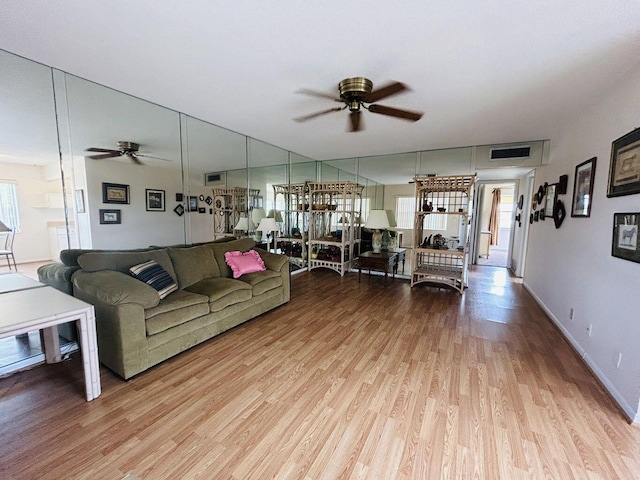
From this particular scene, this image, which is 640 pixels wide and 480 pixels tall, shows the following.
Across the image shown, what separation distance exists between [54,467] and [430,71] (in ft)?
12.0

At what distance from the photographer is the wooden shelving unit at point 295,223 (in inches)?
228

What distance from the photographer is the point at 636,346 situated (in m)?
1.81

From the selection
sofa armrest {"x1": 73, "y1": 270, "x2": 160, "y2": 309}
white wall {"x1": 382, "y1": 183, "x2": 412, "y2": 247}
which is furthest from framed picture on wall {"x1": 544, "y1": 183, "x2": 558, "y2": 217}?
sofa armrest {"x1": 73, "y1": 270, "x2": 160, "y2": 309}

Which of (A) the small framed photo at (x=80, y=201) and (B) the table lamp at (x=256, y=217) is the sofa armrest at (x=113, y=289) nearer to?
(A) the small framed photo at (x=80, y=201)

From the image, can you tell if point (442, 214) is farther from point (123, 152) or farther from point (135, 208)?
point (123, 152)

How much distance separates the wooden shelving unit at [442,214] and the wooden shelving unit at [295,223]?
2326 mm

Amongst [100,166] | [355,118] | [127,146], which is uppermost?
[355,118]

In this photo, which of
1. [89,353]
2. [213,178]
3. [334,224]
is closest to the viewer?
[89,353]

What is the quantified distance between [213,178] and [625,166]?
449 centimetres

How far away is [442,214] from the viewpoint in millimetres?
4879

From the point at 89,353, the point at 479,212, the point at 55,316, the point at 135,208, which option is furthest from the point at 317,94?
the point at 479,212

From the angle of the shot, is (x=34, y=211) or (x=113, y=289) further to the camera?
(x=34, y=211)

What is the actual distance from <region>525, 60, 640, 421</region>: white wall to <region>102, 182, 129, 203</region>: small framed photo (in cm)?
465

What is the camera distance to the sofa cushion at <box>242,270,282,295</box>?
323 centimetres
